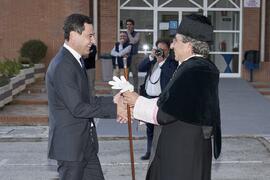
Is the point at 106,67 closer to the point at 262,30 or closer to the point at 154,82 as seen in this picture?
the point at 262,30

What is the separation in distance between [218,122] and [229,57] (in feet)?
56.0

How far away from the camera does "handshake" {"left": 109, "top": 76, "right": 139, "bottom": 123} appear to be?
4198mm

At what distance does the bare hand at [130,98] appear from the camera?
13.6ft

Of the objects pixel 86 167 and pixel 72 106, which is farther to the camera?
pixel 86 167

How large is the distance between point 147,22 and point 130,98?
54.9 feet

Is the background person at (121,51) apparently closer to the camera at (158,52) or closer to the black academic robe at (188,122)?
the camera at (158,52)

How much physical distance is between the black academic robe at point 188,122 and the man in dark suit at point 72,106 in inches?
28.3

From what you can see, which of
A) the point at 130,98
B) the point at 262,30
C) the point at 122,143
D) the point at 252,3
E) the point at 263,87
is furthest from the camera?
the point at 262,30

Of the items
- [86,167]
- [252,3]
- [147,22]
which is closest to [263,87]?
[252,3]

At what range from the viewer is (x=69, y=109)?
4.47 m

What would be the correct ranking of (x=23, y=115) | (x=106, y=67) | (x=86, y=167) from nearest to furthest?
(x=86, y=167), (x=23, y=115), (x=106, y=67)

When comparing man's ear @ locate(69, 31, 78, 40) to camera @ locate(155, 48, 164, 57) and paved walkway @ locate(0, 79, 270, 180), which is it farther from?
camera @ locate(155, 48, 164, 57)

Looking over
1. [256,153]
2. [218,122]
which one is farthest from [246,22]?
[218,122]

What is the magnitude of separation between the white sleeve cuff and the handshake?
8 cm
